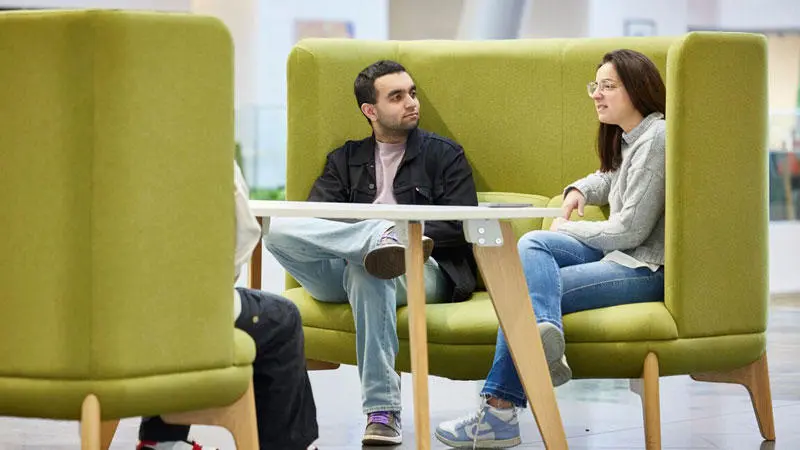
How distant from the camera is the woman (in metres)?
3.20

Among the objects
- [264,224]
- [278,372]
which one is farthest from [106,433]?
[278,372]

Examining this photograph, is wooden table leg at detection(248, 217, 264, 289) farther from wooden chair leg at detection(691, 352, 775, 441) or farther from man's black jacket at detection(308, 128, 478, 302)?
wooden chair leg at detection(691, 352, 775, 441)

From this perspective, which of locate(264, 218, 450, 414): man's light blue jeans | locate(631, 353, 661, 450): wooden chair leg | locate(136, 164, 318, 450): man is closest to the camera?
locate(136, 164, 318, 450): man

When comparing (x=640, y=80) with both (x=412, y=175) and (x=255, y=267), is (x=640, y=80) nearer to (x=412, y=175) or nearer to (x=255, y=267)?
(x=412, y=175)

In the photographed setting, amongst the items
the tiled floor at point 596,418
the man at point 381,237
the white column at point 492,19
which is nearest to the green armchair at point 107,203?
the man at point 381,237

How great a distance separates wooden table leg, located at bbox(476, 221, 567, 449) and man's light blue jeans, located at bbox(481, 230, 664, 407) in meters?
0.10

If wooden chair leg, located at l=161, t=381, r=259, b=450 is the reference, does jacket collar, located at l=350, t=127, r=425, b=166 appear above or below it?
above

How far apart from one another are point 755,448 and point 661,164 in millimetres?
805

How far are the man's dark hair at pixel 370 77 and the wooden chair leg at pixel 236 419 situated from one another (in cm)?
154

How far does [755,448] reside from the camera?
11.4ft

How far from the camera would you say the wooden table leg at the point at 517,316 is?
304 centimetres

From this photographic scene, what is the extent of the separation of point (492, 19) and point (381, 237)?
354 centimetres

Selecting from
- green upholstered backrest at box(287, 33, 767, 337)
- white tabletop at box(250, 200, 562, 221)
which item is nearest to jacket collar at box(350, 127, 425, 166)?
green upholstered backrest at box(287, 33, 767, 337)

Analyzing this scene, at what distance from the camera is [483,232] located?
118 inches
